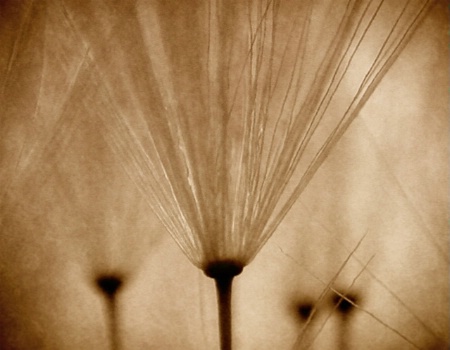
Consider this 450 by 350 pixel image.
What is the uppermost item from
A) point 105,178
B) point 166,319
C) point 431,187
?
point 431,187

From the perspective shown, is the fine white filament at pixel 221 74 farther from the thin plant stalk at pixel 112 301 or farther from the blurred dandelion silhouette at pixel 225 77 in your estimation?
the thin plant stalk at pixel 112 301

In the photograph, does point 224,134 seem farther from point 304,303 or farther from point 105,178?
point 304,303

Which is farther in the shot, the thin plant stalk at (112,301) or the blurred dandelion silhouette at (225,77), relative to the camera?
the thin plant stalk at (112,301)

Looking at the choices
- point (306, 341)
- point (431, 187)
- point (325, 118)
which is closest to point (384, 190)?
point (431, 187)

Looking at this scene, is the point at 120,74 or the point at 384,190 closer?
the point at 120,74

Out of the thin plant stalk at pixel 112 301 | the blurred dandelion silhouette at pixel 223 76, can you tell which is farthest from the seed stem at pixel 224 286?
the thin plant stalk at pixel 112 301

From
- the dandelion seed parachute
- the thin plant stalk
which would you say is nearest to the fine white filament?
the dandelion seed parachute

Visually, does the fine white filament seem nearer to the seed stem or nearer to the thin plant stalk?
the seed stem

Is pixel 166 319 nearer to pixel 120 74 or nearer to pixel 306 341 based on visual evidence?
pixel 306 341

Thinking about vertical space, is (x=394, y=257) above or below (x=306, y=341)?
above
